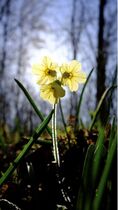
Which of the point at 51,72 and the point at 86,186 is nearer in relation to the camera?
the point at 86,186

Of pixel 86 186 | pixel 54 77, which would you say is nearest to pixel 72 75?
pixel 54 77

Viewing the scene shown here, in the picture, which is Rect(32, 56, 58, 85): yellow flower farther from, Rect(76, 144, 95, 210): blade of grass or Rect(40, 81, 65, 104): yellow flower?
Rect(76, 144, 95, 210): blade of grass

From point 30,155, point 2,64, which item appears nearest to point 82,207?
point 30,155

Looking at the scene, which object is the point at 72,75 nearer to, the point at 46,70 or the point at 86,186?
the point at 46,70

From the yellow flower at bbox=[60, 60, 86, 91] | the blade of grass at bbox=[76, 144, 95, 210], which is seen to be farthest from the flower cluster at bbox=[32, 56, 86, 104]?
the blade of grass at bbox=[76, 144, 95, 210]

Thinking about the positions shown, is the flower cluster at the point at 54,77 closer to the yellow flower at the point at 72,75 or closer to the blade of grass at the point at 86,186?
the yellow flower at the point at 72,75

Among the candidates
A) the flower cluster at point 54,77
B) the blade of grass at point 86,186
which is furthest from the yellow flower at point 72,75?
the blade of grass at point 86,186
